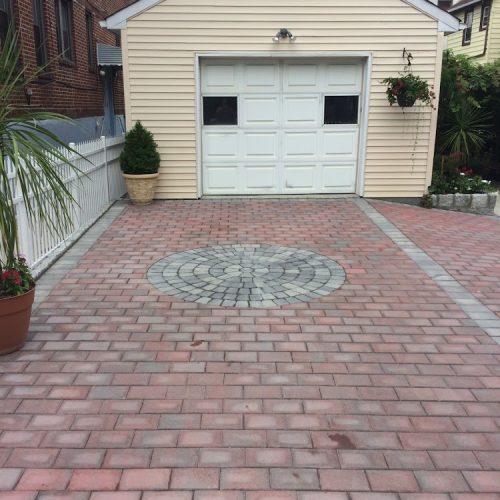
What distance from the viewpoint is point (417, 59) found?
340 inches

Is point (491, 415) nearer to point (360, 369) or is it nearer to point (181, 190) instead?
point (360, 369)

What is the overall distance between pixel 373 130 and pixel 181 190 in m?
3.36

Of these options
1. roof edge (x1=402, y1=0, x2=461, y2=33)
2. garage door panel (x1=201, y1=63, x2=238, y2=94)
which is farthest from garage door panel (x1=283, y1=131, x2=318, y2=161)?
roof edge (x1=402, y1=0, x2=461, y2=33)

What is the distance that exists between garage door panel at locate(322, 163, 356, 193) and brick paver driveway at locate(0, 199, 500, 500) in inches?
157

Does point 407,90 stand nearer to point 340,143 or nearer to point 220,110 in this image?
point 340,143

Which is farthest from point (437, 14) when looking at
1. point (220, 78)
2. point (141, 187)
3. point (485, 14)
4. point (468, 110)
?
point (485, 14)

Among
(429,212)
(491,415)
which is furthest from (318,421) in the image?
(429,212)

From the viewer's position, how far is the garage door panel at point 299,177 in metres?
9.23

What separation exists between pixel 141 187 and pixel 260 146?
2.13 metres

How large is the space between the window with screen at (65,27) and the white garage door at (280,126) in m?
3.97

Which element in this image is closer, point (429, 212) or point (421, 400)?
point (421, 400)

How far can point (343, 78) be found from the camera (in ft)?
29.1

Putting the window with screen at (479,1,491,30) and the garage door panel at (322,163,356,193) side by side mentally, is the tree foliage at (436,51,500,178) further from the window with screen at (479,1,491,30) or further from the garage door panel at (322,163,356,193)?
the window with screen at (479,1,491,30)

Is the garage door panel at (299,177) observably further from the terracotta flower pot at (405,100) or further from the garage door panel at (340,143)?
the terracotta flower pot at (405,100)
